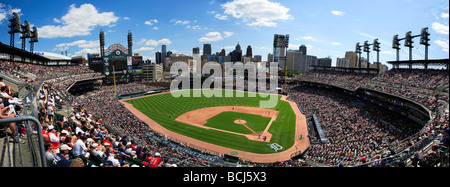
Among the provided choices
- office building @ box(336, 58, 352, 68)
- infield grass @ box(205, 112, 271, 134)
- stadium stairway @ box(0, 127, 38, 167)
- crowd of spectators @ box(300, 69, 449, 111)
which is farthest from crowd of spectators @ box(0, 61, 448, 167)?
office building @ box(336, 58, 352, 68)

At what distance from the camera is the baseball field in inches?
941

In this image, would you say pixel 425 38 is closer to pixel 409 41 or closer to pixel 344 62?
pixel 409 41

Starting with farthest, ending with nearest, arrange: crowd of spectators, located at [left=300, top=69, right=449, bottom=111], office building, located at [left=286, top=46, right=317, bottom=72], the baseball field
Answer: office building, located at [left=286, top=46, right=317, bottom=72]
the baseball field
crowd of spectators, located at [left=300, top=69, right=449, bottom=111]

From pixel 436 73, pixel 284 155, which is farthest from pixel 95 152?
pixel 436 73

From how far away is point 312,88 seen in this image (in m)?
60.2

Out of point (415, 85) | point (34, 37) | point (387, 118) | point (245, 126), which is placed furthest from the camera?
point (34, 37)

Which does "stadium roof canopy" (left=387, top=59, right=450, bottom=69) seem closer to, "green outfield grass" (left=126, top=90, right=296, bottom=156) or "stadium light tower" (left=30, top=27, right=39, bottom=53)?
"green outfield grass" (left=126, top=90, right=296, bottom=156)

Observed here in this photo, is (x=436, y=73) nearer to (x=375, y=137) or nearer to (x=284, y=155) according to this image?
(x=375, y=137)

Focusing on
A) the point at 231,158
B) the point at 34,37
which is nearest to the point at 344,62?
the point at 231,158

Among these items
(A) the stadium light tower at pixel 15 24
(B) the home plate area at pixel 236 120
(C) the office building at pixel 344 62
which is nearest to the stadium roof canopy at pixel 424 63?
(B) the home plate area at pixel 236 120

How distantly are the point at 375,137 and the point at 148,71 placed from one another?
114 metres

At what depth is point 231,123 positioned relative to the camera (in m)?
31.4

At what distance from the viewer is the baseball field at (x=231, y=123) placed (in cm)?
2391
